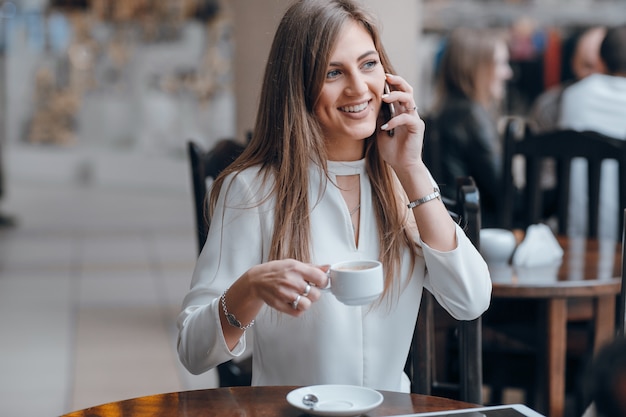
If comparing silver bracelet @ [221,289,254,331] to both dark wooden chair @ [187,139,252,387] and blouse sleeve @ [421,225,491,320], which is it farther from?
dark wooden chair @ [187,139,252,387]

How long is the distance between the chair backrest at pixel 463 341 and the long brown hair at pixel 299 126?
144mm

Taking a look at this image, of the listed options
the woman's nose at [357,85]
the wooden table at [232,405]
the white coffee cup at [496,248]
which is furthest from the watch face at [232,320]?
the white coffee cup at [496,248]

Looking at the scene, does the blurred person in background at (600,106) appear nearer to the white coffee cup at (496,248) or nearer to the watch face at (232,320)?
the white coffee cup at (496,248)

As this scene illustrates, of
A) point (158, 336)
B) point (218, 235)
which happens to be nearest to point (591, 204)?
point (218, 235)

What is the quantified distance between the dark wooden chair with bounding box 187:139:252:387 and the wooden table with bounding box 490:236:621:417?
700 millimetres

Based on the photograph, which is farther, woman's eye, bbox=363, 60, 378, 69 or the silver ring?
woman's eye, bbox=363, 60, 378, 69

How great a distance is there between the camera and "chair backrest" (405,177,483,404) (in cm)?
184

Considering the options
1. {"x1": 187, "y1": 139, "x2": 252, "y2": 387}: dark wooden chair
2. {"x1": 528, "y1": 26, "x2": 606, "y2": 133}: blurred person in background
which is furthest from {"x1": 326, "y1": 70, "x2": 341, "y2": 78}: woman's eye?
{"x1": 528, "y1": 26, "x2": 606, "y2": 133}: blurred person in background

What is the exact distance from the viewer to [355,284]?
1.40 m

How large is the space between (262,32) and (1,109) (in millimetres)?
7149

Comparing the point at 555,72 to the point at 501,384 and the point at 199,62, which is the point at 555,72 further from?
the point at 501,384

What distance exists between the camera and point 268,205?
1.79m

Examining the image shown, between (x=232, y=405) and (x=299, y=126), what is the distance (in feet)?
1.86

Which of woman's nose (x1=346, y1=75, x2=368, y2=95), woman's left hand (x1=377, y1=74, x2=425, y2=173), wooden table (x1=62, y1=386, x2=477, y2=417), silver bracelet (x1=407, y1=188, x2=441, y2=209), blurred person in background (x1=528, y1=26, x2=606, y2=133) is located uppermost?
blurred person in background (x1=528, y1=26, x2=606, y2=133)
